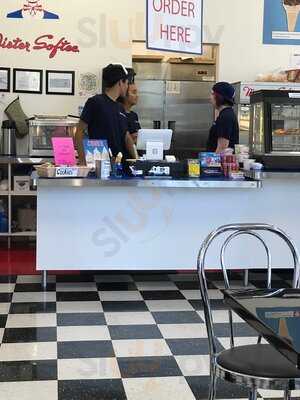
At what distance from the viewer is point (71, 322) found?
414 centimetres

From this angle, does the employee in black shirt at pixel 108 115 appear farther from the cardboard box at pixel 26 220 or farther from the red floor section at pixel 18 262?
the cardboard box at pixel 26 220

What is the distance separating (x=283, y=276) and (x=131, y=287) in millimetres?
1397

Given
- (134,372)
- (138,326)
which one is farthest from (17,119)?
(134,372)

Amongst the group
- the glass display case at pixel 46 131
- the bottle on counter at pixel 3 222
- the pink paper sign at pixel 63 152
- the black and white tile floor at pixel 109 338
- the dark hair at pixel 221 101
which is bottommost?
the black and white tile floor at pixel 109 338

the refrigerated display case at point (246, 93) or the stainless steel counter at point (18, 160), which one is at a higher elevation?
the refrigerated display case at point (246, 93)

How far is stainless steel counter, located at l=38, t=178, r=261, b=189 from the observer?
4465mm

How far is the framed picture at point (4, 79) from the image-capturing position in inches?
283

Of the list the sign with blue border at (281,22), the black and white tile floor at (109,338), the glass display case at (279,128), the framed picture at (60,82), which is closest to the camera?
the black and white tile floor at (109,338)

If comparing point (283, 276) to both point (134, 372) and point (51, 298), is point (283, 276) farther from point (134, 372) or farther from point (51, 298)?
point (134, 372)

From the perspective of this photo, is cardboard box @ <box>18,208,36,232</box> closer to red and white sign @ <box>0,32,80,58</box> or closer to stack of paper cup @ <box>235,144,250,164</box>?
red and white sign @ <box>0,32,80,58</box>

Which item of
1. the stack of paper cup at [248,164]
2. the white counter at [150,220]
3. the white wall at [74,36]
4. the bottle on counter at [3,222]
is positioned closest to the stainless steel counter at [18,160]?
the bottle on counter at [3,222]

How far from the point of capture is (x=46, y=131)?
693cm

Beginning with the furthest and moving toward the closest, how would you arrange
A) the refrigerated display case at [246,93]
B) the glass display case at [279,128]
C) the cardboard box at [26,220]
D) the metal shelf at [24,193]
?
the refrigerated display case at [246,93] → the cardboard box at [26,220] → the metal shelf at [24,193] → the glass display case at [279,128]

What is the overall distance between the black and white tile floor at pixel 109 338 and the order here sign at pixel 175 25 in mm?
1854
